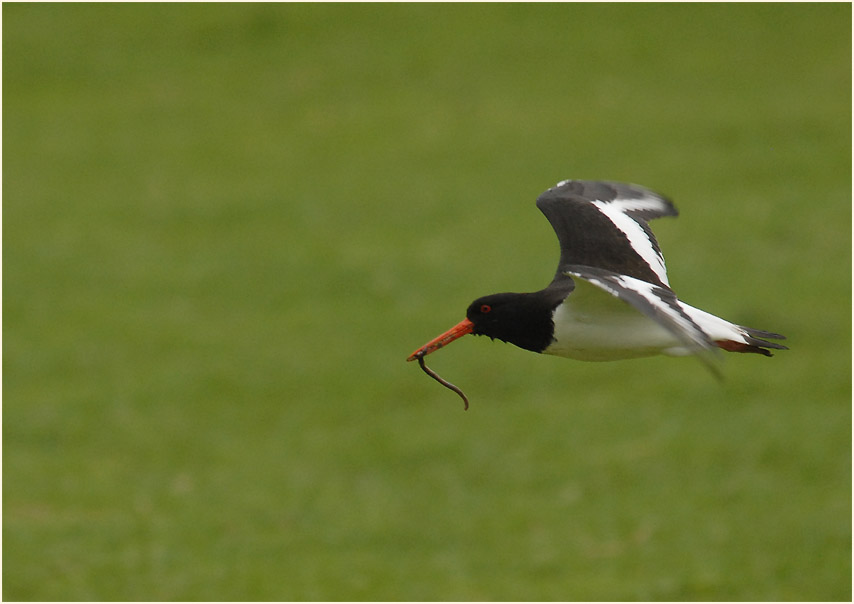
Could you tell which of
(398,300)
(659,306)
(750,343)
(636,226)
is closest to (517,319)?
(659,306)

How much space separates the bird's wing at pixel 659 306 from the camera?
173 inches

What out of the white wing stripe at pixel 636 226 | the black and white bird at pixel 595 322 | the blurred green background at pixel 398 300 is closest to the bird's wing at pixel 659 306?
the black and white bird at pixel 595 322

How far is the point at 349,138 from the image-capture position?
42.7 meters

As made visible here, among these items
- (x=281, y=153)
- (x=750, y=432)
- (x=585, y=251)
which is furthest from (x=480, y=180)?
(x=585, y=251)

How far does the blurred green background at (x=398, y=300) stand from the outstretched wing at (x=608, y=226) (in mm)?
15370

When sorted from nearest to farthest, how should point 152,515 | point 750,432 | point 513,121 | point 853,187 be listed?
1. point 152,515
2. point 750,432
3. point 853,187
4. point 513,121

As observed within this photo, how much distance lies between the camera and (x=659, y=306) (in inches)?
192

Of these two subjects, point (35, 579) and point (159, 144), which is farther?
point (159, 144)

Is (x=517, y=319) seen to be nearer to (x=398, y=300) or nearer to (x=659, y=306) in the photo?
(x=659, y=306)

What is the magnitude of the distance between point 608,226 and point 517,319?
1.51 metres

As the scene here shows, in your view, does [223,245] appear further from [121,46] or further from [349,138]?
[121,46]

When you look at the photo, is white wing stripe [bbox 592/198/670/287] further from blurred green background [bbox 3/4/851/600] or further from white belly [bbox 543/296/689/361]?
blurred green background [bbox 3/4/851/600]

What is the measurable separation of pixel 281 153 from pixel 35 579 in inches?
861

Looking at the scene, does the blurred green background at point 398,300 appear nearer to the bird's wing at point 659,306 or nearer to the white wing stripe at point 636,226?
the white wing stripe at point 636,226
